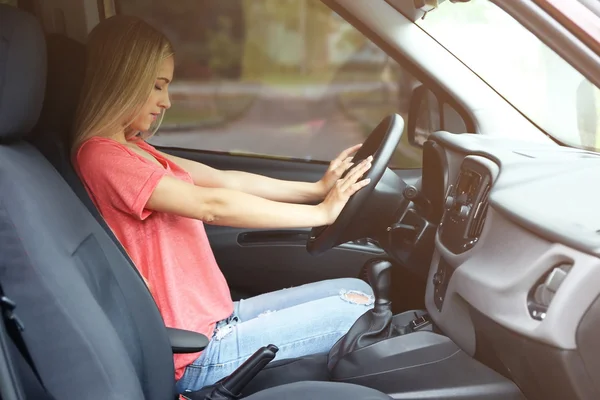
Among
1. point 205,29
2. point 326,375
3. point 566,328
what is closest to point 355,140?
point 205,29

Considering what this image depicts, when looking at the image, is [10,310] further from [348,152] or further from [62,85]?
[348,152]

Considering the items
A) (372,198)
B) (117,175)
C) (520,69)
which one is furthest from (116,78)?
(520,69)

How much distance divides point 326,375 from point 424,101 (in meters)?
0.87

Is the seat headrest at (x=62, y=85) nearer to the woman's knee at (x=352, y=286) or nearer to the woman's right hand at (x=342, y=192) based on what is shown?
the woman's right hand at (x=342, y=192)

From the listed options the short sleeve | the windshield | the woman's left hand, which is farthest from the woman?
the windshield

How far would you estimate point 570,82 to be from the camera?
5.29ft

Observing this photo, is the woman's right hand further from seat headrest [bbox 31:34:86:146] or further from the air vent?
seat headrest [bbox 31:34:86:146]

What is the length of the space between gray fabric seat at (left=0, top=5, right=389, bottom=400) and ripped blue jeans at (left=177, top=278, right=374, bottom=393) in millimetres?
258

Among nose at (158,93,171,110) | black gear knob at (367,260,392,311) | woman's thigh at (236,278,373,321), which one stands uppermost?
nose at (158,93,171,110)

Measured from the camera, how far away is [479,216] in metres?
1.31

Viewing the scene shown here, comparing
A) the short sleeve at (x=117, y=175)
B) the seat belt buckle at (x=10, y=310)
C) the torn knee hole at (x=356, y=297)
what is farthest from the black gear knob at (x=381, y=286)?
the seat belt buckle at (x=10, y=310)

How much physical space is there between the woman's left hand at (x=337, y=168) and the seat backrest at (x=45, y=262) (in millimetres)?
737

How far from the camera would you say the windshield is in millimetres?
1674

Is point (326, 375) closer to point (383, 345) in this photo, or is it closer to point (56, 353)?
point (383, 345)
